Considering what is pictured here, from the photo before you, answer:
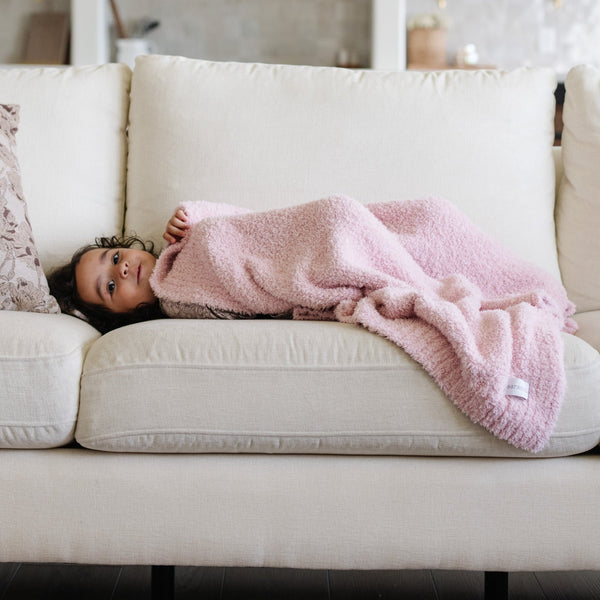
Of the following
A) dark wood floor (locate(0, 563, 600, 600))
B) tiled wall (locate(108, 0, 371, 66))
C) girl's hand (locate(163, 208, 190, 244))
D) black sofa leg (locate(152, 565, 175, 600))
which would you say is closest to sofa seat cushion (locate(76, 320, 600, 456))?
black sofa leg (locate(152, 565, 175, 600))

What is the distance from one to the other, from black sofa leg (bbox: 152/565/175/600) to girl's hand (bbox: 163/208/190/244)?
0.70 meters

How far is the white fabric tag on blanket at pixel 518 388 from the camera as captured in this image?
1.16 metres

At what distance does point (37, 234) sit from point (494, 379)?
1.11 metres

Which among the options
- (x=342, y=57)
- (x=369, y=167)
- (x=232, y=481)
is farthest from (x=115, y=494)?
(x=342, y=57)

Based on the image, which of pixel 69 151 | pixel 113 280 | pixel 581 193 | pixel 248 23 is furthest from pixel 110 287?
pixel 248 23

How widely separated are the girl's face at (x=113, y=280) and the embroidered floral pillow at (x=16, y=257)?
98mm

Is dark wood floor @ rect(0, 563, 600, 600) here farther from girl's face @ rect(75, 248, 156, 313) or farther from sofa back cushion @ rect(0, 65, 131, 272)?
sofa back cushion @ rect(0, 65, 131, 272)

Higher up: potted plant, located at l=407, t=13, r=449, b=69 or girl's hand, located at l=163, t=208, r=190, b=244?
potted plant, located at l=407, t=13, r=449, b=69

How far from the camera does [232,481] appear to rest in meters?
1.22

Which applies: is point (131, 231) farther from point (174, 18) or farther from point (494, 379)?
point (174, 18)

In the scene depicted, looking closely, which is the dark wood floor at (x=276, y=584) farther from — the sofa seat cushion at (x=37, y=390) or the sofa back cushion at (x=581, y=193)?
the sofa back cushion at (x=581, y=193)

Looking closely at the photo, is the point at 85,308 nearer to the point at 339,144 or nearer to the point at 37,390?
the point at 37,390

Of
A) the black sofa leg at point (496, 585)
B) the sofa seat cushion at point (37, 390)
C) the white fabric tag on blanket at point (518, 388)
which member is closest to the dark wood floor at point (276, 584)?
the black sofa leg at point (496, 585)

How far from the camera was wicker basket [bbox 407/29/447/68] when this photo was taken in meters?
4.19
